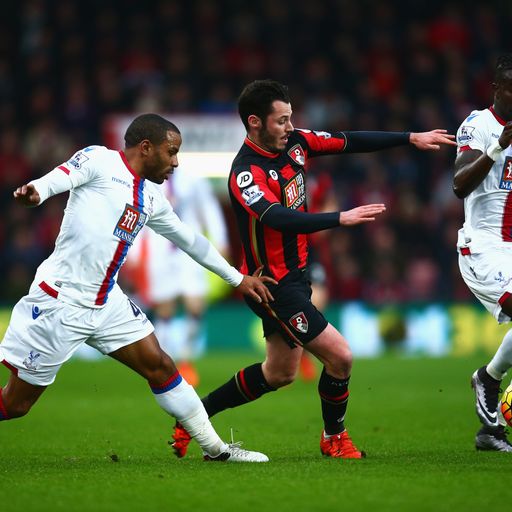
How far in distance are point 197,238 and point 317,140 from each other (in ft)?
3.82

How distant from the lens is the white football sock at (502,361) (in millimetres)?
7277

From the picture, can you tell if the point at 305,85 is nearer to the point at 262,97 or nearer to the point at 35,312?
the point at 262,97

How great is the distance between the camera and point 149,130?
6500 mm

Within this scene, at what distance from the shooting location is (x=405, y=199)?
17844mm

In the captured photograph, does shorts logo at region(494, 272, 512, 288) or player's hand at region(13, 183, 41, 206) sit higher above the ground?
player's hand at region(13, 183, 41, 206)

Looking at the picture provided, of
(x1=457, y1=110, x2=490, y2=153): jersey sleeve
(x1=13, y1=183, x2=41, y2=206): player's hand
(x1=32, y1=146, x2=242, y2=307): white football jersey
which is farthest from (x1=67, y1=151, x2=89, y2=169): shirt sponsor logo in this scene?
(x1=457, y1=110, x2=490, y2=153): jersey sleeve

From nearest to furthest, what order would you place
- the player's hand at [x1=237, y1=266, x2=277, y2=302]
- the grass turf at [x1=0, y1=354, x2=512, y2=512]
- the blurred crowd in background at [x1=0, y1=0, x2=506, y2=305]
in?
the grass turf at [x1=0, y1=354, x2=512, y2=512] < the player's hand at [x1=237, y1=266, x2=277, y2=302] < the blurred crowd in background at [x1=0, y1=0, x2=506, y2=305]

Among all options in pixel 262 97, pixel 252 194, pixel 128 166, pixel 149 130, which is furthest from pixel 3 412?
pixel 262 97

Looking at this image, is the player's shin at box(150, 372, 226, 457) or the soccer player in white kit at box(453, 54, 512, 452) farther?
the soccer player in white kit at box(453, 54, 512, 452)

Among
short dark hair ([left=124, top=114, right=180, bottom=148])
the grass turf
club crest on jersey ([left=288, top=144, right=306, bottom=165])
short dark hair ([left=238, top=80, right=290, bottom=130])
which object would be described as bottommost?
the grass turf

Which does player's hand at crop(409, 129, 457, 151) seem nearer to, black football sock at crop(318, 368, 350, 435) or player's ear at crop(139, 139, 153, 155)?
black football sock at crop(318, 368, 350, 435)

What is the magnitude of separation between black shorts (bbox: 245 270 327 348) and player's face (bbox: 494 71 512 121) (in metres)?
1.67

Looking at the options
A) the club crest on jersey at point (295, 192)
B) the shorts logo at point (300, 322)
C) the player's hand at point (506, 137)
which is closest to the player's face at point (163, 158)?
the club crest on jersey at point (295, 192)

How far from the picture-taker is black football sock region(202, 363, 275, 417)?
732 centimetres
